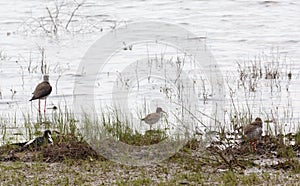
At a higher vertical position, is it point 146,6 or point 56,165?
point 146,6

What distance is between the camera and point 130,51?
19.3 m

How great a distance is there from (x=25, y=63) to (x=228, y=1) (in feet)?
37.1

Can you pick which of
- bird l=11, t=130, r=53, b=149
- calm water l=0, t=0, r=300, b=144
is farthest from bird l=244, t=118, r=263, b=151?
bird l=11, t=130, r=53, b=149

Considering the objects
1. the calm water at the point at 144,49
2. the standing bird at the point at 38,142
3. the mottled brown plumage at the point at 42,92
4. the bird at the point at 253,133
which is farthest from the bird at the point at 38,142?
the mottled brown plumage at the point at 42,92

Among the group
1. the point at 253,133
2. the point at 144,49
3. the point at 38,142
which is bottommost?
the point at 38,142

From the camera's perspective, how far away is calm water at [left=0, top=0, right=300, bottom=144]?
13745 millimetres

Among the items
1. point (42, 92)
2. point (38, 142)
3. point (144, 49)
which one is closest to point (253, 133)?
point (38, 142)

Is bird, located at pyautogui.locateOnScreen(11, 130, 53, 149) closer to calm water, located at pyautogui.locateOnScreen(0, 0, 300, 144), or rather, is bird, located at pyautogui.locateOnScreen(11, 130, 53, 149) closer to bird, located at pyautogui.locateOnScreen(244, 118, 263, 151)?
calm water, located at pyautogui.locateOnScreen(0, 0, 300, 144)

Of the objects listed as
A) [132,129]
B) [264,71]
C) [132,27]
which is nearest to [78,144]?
[132,129]

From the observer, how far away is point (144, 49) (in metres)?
19.4

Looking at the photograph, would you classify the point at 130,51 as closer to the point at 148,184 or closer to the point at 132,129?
the point at 132,129

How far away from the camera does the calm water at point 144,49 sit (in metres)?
13.7

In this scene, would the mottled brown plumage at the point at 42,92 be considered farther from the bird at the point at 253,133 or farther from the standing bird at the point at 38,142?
the bird at the point at 253,133

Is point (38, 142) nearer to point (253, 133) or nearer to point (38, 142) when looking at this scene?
point (38, 142)
